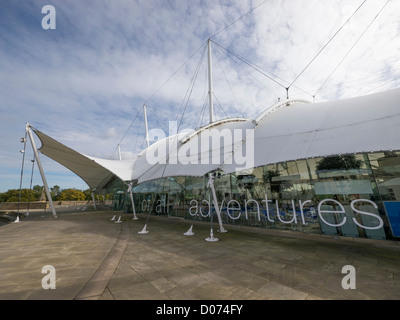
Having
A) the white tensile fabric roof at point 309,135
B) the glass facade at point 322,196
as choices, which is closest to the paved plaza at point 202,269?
the glass facade at point 322,196

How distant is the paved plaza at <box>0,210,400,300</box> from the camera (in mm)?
3730

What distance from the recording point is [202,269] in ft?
16.5

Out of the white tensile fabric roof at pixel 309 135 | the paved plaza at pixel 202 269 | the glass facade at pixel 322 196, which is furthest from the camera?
the glass facade at pixel 322 196

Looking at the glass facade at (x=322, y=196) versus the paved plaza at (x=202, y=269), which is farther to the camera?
the glass facade at (x=322, y=196)

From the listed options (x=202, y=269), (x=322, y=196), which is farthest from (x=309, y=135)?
(x=202, y=269)

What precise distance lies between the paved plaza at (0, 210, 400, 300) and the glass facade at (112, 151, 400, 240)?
749 millimetres

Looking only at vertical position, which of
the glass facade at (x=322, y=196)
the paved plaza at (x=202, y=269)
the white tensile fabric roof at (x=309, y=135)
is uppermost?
the white tensile fabric roof at (x=309, y=135)

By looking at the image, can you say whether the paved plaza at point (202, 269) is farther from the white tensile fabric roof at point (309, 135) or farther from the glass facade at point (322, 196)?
the white tensile fabric roof at point (309, 135)

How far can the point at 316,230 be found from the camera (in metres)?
8.87

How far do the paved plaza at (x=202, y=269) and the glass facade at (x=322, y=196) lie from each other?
2.46 feet

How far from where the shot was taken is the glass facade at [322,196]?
285 inches

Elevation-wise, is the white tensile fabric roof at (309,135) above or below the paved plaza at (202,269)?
above
